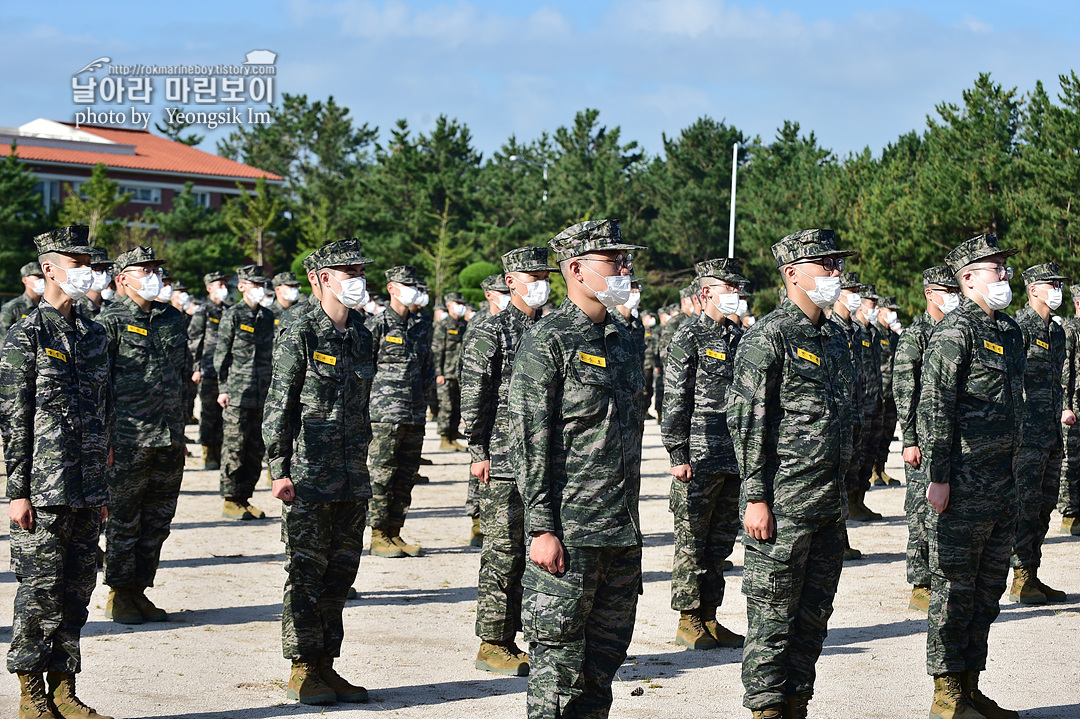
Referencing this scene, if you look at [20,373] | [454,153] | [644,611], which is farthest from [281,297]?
[454,153]

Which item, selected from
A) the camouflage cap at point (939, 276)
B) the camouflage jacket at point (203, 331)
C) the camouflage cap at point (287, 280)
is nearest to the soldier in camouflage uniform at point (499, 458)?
the camouflage cap at point (939, 276)

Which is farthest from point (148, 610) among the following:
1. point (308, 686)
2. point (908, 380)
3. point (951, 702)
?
point (908, 380)

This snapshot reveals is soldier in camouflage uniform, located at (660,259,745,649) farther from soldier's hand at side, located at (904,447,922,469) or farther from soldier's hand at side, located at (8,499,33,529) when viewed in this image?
soldier's hand at side, located at (8,499,33,529)

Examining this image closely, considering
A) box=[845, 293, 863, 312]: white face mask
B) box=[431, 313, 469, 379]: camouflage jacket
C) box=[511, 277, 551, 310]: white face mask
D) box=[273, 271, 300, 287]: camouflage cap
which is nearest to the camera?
box=[511, 277, 551, 310]: white face mask

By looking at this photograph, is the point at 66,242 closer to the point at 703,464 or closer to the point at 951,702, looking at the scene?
the point at 703,464

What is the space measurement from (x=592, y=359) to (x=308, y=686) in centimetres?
277

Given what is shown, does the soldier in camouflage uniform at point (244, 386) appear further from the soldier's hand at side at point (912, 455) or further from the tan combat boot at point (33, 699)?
the soldier's hand at side at point (912, 455)

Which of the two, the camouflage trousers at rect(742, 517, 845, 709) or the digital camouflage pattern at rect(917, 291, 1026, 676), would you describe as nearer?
the camouflage trousers at rect(742, 517, 845, 709)

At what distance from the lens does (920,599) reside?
8984 millimetres

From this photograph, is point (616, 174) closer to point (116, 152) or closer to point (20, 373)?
point (116, 152)

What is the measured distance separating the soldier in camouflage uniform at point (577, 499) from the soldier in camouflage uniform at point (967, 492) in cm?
220

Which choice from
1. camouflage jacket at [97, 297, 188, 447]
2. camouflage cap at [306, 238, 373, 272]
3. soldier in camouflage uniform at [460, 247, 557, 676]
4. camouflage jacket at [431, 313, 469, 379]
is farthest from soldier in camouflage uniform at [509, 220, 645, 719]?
camouflage jacket at [431, 313, 469, 379]

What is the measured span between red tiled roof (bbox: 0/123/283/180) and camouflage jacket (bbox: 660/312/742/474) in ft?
184

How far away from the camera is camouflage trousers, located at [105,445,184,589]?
27.4ft
